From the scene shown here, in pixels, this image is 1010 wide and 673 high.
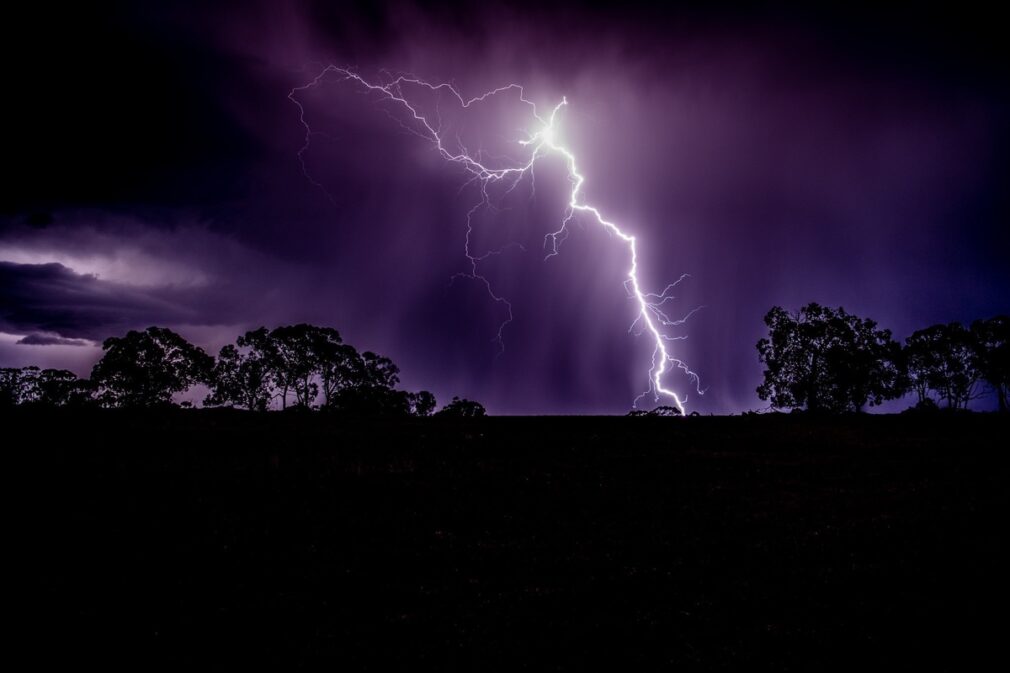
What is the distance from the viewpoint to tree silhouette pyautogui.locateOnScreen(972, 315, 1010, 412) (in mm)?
59406

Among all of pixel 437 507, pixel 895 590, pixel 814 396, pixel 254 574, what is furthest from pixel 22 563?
pixel 814 396

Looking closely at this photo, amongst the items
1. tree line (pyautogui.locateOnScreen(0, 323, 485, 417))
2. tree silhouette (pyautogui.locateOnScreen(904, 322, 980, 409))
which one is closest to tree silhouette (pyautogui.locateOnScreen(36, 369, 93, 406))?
tree line (pyautogui.locateOnScreen(0, 323, 485, 417))

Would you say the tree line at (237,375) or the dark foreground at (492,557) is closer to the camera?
the dark foreground at (492,557)

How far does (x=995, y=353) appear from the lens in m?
60.2

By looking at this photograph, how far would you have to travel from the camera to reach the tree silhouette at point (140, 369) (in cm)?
6216

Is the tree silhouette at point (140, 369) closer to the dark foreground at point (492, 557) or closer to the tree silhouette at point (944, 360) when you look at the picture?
the dark foreground at point (492, 557)

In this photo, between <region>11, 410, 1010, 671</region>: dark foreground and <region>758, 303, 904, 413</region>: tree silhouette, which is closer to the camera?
<region>11, 410, 1010, 671</region>: dark foreground

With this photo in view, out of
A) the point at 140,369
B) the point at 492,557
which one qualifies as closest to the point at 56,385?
the point at 140,369

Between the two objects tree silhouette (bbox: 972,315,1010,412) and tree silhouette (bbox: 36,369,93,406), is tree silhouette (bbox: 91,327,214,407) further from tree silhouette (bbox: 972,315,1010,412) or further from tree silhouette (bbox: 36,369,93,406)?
tree silhouette (bbox: 972,315,1010,412)

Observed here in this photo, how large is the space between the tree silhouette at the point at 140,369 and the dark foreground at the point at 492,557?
48.8 m

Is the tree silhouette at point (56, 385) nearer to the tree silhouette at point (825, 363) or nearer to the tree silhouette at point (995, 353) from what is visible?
the tree silhouette at point (825, 363)

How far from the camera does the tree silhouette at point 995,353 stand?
5941 cm

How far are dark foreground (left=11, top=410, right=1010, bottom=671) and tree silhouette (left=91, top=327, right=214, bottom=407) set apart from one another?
160 feet

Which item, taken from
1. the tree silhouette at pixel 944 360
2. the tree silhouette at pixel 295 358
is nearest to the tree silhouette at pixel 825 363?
the tree silhouette at pixel 944 360
